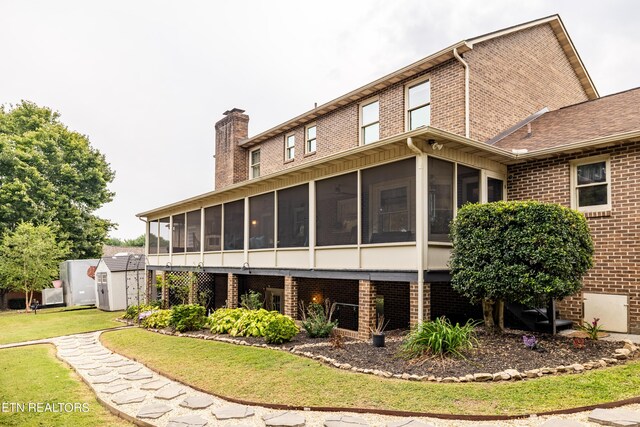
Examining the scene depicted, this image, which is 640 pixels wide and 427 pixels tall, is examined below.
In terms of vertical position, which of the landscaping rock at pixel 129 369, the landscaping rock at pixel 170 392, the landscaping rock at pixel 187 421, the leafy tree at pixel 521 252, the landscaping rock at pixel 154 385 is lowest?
the landscaping rock at pixel 129 369

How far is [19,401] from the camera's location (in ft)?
21.6

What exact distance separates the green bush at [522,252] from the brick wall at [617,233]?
4.43 feet

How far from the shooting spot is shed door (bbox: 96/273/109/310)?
22453 mm

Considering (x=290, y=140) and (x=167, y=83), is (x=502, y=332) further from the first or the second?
(x=167, y=83)

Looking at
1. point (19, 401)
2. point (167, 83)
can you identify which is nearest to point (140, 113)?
point (167, 83)

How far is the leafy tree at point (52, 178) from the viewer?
27723 millimetres

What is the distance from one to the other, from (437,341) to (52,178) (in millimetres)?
30954

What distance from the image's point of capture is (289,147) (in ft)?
60.1

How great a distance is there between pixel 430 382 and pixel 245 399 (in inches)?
104

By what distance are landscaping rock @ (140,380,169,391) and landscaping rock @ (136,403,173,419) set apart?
3.06 feet

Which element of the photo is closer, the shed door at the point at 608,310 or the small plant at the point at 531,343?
the small plant at the point at 531,343

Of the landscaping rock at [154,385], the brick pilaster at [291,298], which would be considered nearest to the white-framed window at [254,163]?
the brick pilaster at [291,298]

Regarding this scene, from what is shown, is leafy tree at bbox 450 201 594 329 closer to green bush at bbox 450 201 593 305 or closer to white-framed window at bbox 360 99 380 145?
green bush at bbox 450 201 593 305

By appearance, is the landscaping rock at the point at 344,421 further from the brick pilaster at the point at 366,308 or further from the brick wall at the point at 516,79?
the brick wall at the point at 516,79
